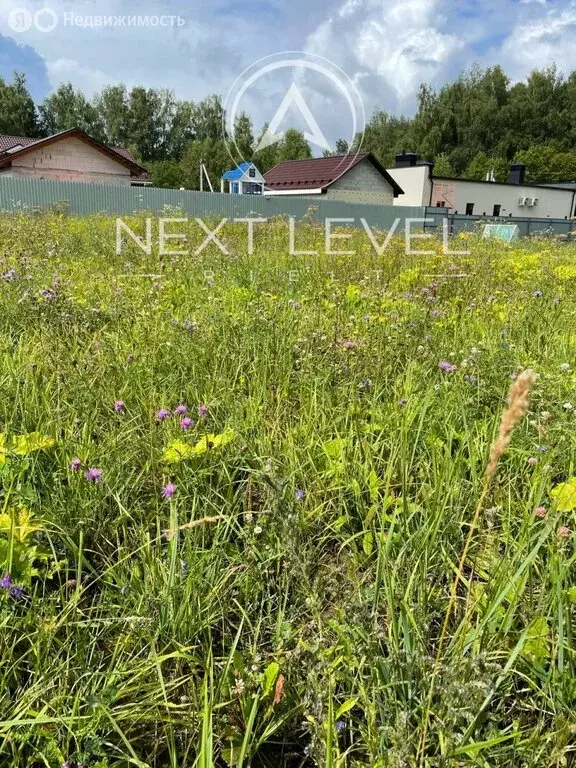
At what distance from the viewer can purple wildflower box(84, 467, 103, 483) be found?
122cm

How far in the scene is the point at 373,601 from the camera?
0.98m

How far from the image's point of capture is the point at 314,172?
2636 centimetres

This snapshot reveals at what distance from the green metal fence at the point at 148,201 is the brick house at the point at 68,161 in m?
9.00

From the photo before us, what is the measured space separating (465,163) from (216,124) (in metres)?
26.1

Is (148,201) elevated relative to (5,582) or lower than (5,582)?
elevated

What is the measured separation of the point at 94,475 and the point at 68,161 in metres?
26.8

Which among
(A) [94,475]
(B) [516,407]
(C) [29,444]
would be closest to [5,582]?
(A) [94,475]

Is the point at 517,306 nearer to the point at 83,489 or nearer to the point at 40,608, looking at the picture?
the point at 83,489

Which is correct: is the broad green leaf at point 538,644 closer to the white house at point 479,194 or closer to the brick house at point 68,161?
the brick house at point 68,161

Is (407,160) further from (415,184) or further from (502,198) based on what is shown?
(502,198)

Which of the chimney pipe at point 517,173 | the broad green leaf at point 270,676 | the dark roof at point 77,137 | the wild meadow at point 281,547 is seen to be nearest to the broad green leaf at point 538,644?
the wild meadow at point 281,547

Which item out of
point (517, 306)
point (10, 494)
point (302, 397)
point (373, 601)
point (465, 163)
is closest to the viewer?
point (373, 601)

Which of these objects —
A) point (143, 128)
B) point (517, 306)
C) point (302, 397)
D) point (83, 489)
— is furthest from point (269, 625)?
point (143, 128)

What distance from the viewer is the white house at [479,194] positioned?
31.6 meters
